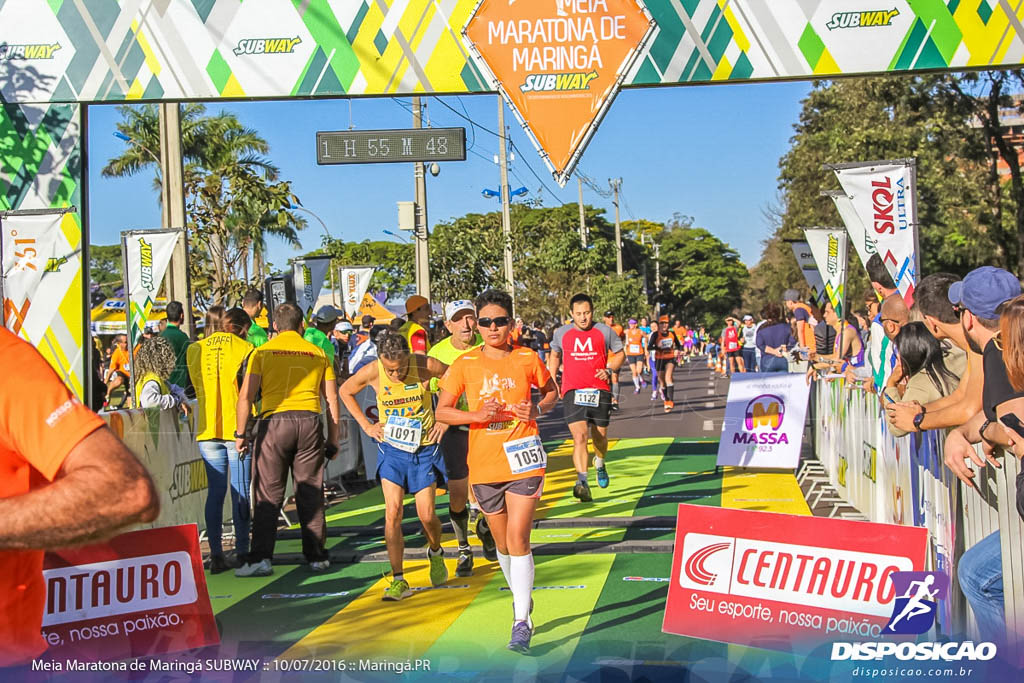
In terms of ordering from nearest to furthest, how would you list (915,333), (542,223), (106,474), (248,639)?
(106,474), (915,333), (248,639), (542,223)

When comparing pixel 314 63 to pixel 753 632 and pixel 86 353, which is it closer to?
pixel 86 353

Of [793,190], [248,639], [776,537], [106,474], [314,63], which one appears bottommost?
[248,639]

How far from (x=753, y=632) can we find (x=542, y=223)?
12843 millimetres

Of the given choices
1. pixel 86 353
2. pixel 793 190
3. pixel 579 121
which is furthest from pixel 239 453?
pixel 793 190

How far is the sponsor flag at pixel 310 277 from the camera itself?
1410cm

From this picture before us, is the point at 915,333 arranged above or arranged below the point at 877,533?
above

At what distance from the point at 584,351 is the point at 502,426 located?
15.8 feet

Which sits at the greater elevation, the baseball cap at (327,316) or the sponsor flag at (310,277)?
the sponsor flag at (310,277)

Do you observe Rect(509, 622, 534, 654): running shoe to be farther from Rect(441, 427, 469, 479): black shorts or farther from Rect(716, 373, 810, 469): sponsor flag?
Rect(716, 373, 810, 469): sponsor flag

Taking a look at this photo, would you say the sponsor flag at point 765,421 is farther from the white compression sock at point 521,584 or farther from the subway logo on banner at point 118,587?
the subway logo on banner at point 118,587

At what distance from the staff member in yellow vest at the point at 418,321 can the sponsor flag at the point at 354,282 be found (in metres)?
10.5

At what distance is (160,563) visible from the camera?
4.42 meters

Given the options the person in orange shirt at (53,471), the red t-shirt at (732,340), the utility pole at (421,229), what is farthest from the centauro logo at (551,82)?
the red t-shirt at (732,340)

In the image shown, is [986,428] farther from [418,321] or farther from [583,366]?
[583,366]
